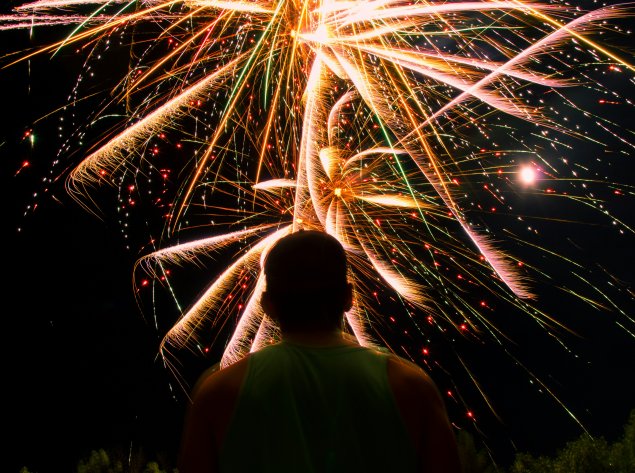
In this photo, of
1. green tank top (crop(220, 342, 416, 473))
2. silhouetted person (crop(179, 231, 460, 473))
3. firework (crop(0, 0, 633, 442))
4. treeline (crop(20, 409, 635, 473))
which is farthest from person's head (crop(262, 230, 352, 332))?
treeline (crop(20, 409, 635, 473))

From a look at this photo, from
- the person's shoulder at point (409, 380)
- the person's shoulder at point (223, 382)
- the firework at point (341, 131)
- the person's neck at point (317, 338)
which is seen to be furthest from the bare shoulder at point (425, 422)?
the firework at point (341, 131)

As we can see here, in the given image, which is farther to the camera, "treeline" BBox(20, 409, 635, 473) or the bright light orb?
"treeline" BBox(20, 409, 635, 473)

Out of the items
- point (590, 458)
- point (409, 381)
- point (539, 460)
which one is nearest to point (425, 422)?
point (409, 381)

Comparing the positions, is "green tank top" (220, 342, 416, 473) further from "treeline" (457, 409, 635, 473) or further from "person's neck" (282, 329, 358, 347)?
"treeline" (457, 409, 635, 473)

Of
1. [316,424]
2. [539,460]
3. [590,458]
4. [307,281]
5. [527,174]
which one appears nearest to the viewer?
[316,424]

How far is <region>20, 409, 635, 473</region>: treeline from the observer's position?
15.6 feet

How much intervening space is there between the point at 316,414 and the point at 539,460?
4.75m

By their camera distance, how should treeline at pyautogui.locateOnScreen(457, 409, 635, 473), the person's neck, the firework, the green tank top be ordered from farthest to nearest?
1. treeline at pyautogui.locateOnScreen(457, 409, 635, 473)
2. the firework
3. the person's neck
4. the green tank top

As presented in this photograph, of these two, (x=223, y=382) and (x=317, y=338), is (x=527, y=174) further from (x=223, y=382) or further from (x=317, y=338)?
(x=223, y=382)

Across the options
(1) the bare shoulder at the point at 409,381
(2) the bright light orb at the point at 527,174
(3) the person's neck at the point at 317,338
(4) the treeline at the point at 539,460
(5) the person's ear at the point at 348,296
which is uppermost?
(2) the bright light orb at the point at 527,174

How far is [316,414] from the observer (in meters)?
1.09

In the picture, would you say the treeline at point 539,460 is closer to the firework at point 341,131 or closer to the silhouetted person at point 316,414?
the firework at point 341,131

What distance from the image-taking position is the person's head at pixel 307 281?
120 cm

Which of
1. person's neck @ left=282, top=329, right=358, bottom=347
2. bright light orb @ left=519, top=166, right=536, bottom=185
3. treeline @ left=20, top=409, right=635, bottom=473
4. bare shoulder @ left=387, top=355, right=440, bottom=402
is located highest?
bright light orb @ left=519, top=166, right=536, bottom=185
